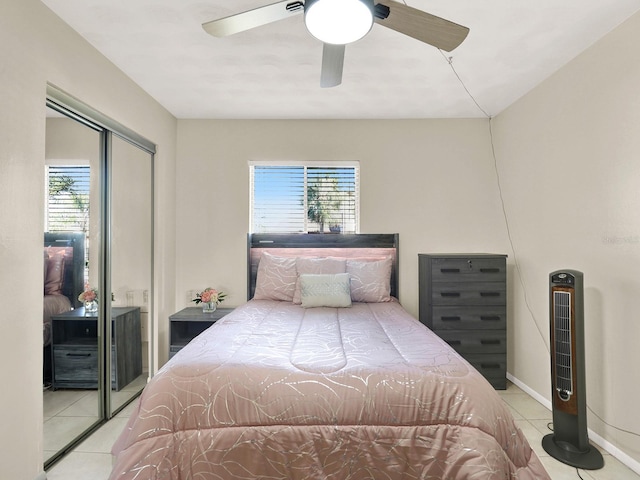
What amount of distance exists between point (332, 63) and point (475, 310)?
2.51 meters

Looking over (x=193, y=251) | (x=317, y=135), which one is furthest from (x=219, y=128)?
(x=193, y=251)

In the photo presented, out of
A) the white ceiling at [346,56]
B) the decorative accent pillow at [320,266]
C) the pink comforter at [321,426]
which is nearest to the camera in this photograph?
the pink comforter at [321,426]

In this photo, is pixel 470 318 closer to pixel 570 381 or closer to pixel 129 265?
pixel 570 381

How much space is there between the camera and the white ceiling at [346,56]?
208 centimetres

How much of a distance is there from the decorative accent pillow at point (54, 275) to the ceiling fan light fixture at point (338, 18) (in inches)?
76.7

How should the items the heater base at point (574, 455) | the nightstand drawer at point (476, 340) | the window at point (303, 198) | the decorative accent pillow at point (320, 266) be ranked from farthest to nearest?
the window at point (303, 198)
the decorative accent pillow at point (320, 266)
the nightstand drawer at point (476, 340)
the heater base at point (574, 455)

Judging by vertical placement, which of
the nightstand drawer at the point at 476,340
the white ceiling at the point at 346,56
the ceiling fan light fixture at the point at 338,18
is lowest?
the nightstand drawer at the point at 476,340

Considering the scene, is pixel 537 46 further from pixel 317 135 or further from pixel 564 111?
pixel 317 135

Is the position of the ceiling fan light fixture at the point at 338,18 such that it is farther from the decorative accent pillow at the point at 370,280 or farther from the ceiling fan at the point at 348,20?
the decorative accent pillow at the point at 370,280

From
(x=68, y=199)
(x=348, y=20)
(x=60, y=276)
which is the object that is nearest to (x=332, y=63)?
(x=348, y=20)

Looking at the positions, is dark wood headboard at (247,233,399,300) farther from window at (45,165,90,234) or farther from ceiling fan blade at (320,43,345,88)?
ceiling fan blade at (320,43,345,88)

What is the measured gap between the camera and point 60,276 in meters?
2.27

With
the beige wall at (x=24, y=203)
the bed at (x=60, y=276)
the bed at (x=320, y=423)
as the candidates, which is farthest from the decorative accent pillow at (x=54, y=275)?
the bed at (x=320, y=423)

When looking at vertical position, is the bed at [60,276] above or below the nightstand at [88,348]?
above
